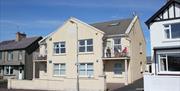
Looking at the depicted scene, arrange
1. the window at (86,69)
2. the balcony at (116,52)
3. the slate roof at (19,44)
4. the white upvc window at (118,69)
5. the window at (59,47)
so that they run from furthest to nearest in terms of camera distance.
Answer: the slate roof at (19,44)
the window at (59,47)
the window at (86,69)
the white upvc window at (118,69)
the balcony at (116,52)

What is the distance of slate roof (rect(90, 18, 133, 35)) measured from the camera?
114 ft

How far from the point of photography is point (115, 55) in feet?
109

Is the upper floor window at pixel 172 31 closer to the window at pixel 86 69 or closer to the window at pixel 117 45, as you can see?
the window at pixel 117 45

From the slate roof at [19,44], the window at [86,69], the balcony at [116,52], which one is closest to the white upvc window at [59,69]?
the window at [86,69]

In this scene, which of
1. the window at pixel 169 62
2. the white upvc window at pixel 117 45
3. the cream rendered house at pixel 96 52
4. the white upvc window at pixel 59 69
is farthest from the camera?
the white upvc window at pixel 59 69

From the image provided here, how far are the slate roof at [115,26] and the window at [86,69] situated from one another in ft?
15.3

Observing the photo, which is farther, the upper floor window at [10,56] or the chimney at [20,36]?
the chimney at [20,36]

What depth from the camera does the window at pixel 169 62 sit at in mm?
24719

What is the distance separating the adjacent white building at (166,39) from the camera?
979 inches

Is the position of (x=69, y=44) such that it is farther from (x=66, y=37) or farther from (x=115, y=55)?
(x=115, y=55)

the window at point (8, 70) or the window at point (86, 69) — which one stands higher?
the window at point (86, 69)

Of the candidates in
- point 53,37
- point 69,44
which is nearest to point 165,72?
point 69,44

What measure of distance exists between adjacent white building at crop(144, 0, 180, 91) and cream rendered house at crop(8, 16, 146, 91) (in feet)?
21.2

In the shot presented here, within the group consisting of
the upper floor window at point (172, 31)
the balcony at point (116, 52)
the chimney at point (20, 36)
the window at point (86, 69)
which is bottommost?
the window at point (86, 69)
